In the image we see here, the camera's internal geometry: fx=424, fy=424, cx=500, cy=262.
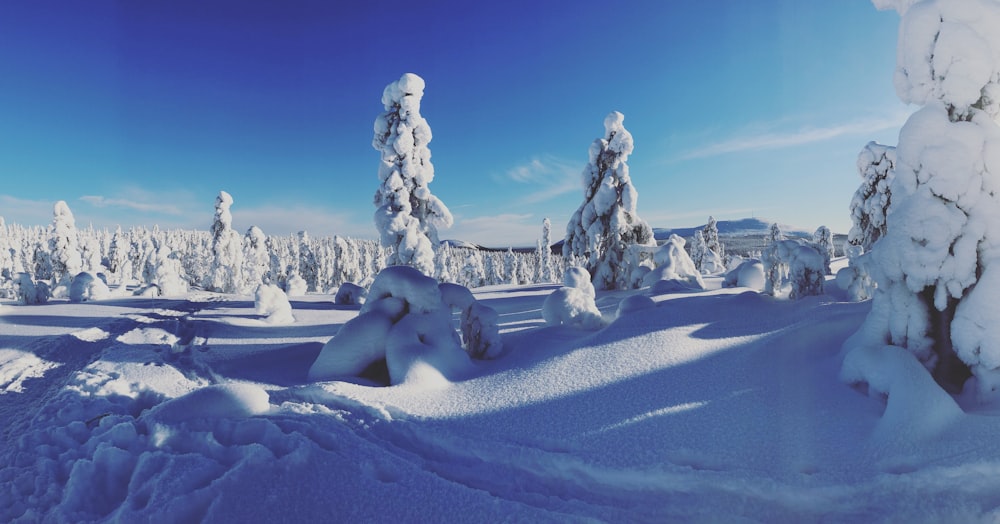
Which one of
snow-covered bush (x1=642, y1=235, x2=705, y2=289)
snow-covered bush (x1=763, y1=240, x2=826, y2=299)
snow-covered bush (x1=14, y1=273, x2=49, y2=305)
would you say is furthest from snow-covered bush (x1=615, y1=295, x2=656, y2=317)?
snow-covered bush (x1=14, y1=273, x2=49, y2=305)

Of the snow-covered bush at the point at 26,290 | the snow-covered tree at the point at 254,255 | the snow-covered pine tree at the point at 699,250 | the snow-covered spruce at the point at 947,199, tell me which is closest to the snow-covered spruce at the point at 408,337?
the snow-covered spruce at the point at 947,199

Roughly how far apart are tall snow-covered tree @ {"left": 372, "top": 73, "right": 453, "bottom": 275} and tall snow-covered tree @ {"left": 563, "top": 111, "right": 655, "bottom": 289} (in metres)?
6.32

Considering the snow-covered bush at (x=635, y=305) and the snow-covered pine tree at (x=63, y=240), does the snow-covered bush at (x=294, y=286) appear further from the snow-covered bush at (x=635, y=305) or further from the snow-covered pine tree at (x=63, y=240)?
the snow-covered bush at (x=635, y=305)

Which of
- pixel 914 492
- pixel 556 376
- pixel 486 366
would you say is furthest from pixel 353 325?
pixel 914 492

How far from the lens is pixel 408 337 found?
6.74 metres

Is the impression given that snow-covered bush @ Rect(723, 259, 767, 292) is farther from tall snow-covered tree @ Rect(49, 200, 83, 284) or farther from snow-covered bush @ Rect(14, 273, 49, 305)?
tall snow-covered tree @ Rect(49, 200, 83, 284)

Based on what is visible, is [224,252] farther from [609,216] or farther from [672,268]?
[672,268]

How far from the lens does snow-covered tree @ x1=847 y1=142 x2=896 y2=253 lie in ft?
60.5

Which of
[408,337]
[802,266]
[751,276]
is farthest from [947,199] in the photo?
[751,276]

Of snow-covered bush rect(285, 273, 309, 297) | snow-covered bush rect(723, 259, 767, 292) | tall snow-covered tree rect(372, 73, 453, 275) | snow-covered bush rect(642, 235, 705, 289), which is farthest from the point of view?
snow-covered bush rect(285, 273, 309, 297)

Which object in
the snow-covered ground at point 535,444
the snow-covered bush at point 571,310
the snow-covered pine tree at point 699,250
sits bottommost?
the snow-covered ground at point 535,444

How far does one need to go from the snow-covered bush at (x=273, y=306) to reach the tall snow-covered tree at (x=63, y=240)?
2386cm

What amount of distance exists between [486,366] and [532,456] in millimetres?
3342

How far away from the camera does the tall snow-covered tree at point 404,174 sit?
57.7 ft
